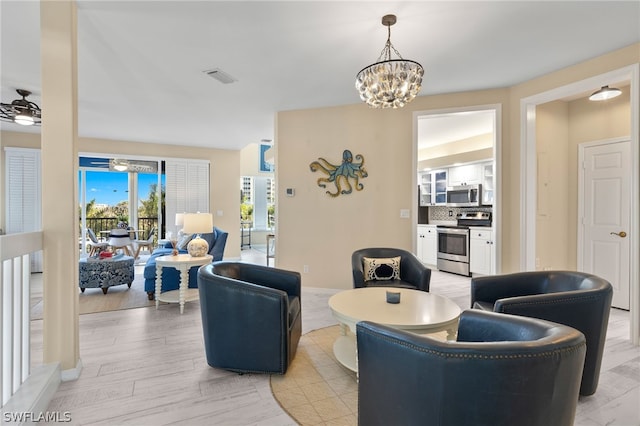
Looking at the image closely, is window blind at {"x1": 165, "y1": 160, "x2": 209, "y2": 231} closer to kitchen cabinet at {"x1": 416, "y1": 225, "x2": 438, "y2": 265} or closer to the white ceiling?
the white ceiling

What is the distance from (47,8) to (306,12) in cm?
180

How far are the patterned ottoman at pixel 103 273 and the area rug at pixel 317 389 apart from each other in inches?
128

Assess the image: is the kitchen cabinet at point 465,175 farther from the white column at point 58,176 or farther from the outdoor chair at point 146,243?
the outdoor chair at point 146,243

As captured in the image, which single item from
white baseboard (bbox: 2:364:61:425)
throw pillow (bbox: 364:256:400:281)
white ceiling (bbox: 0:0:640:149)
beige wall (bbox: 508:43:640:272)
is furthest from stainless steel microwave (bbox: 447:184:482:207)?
white baseboard (bbox: 2:364:61:425)

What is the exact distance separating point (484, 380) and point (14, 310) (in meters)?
2.52

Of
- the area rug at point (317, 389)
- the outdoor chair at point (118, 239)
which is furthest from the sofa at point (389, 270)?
the outdoor chair at point (118, 239)

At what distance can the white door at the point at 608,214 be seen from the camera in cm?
386

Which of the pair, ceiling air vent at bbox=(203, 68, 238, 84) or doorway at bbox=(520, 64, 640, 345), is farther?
ceiling air vent at bbox=(203, 68, 238, 84)

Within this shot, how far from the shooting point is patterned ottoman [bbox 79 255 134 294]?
14.6ft

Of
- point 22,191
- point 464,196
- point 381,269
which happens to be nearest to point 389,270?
point 381,269

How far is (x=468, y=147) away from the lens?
21.2 feet

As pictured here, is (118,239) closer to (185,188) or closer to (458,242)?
(185,188)

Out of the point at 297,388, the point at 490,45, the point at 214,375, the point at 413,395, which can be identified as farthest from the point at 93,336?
the point at 490,45

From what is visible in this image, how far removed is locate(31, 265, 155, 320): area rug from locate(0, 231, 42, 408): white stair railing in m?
1.81
